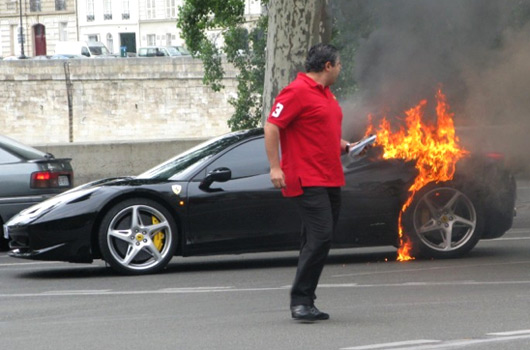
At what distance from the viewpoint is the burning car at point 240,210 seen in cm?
1176

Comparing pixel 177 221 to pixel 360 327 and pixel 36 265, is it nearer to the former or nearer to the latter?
pixel 36 265

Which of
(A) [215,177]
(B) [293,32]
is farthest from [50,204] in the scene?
(B) [293,32]

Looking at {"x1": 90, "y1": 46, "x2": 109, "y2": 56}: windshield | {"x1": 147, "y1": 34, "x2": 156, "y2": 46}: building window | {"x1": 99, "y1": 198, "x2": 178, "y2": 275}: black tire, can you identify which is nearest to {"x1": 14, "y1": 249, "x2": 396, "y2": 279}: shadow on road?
{"x1": 99, "y1": 198, "x2": 178, "y2": 275}: black tire

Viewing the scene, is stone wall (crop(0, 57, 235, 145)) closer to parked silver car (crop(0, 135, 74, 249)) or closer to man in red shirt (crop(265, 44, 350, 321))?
parked silver car (crop(0, 135, 74, 249))

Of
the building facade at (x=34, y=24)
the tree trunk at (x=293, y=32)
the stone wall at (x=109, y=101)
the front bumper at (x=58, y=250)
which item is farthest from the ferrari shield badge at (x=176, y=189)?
the building facade at (x=34, y=24)

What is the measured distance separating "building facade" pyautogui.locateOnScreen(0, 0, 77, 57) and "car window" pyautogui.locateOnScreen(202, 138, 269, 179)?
263ft

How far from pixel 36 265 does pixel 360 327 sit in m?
5.54

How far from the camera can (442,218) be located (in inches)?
487

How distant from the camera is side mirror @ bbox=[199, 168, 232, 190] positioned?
11.9 meters

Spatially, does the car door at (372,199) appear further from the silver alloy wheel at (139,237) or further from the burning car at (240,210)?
the silver alloy wheel at (139,237)

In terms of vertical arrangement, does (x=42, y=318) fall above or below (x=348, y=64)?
below

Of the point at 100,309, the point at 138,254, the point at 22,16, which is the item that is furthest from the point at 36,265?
the point at 22,16

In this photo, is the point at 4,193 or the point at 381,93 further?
the point at 4,193

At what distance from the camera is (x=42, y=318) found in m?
9.31
